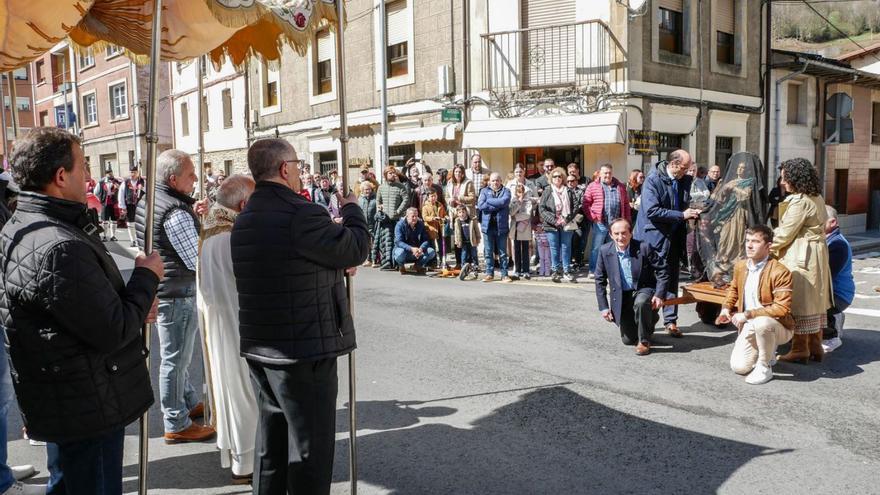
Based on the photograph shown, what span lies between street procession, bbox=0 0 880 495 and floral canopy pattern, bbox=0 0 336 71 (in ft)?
0.08

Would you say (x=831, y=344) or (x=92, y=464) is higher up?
(x=92, y=464)

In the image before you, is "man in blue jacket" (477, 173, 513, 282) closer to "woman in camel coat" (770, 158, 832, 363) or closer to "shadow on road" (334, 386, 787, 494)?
"woman in camel coat" (770, 158, 832, 363)

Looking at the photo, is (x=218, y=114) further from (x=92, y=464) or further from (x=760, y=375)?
(x=92, y=464)

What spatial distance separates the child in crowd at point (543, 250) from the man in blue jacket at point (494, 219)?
559 mm

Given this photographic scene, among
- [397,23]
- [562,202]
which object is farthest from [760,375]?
[397,23]

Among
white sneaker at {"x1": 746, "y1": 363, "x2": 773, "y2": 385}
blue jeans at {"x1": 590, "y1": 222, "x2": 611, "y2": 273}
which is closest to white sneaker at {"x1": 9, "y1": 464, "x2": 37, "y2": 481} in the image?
→ white sneaker at {"x1": 746, "y1": 363, "x2": 773, "y2": 385}

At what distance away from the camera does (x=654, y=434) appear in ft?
15.9

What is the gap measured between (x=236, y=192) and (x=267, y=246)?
3.88 ft

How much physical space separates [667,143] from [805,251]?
935 cm

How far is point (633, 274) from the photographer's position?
23.3ft

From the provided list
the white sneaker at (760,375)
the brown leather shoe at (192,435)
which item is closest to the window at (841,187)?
the white sneaker at (760,375)

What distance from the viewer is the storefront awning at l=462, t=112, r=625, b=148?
45.3 feet

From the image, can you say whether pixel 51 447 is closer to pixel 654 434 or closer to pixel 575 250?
pixel 654 434

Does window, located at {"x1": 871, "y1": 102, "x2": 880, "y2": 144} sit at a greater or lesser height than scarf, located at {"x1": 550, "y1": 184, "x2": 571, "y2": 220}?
greater
